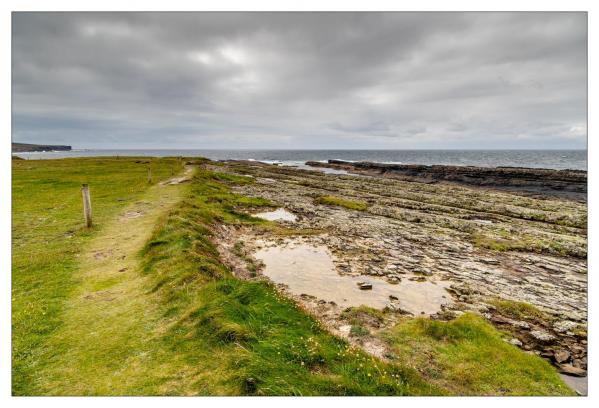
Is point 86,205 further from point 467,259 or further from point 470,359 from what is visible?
point 467,259

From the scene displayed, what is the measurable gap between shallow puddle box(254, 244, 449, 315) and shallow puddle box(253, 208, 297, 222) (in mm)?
10002

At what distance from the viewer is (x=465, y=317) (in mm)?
10922

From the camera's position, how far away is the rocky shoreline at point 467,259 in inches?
447

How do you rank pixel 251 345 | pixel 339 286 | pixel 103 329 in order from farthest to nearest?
1. pixel 339 286
2. pixel 103 329
3. pixel 251 345

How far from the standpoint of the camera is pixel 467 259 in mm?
19547

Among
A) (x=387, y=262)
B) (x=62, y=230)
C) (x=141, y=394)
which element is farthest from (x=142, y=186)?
(x=141, y=394)

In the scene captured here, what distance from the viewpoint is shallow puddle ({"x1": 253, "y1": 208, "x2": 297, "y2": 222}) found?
2906 centimetres

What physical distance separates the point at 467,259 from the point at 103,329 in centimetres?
2071

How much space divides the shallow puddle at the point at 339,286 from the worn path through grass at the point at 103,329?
6993 millimetres

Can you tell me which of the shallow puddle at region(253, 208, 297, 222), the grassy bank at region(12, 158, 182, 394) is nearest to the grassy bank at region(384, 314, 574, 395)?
the grassy bank at region(12, 158, 182, 394)

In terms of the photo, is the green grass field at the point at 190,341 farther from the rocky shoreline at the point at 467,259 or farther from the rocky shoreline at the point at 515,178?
the rocky shoreline at the point at 515,178

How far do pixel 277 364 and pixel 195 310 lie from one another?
3554 mm

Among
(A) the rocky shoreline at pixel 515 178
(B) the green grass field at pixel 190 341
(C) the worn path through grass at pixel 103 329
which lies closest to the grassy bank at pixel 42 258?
(B) the green grass field at pixel 190 341

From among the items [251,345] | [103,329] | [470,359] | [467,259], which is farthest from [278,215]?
[470,359]
